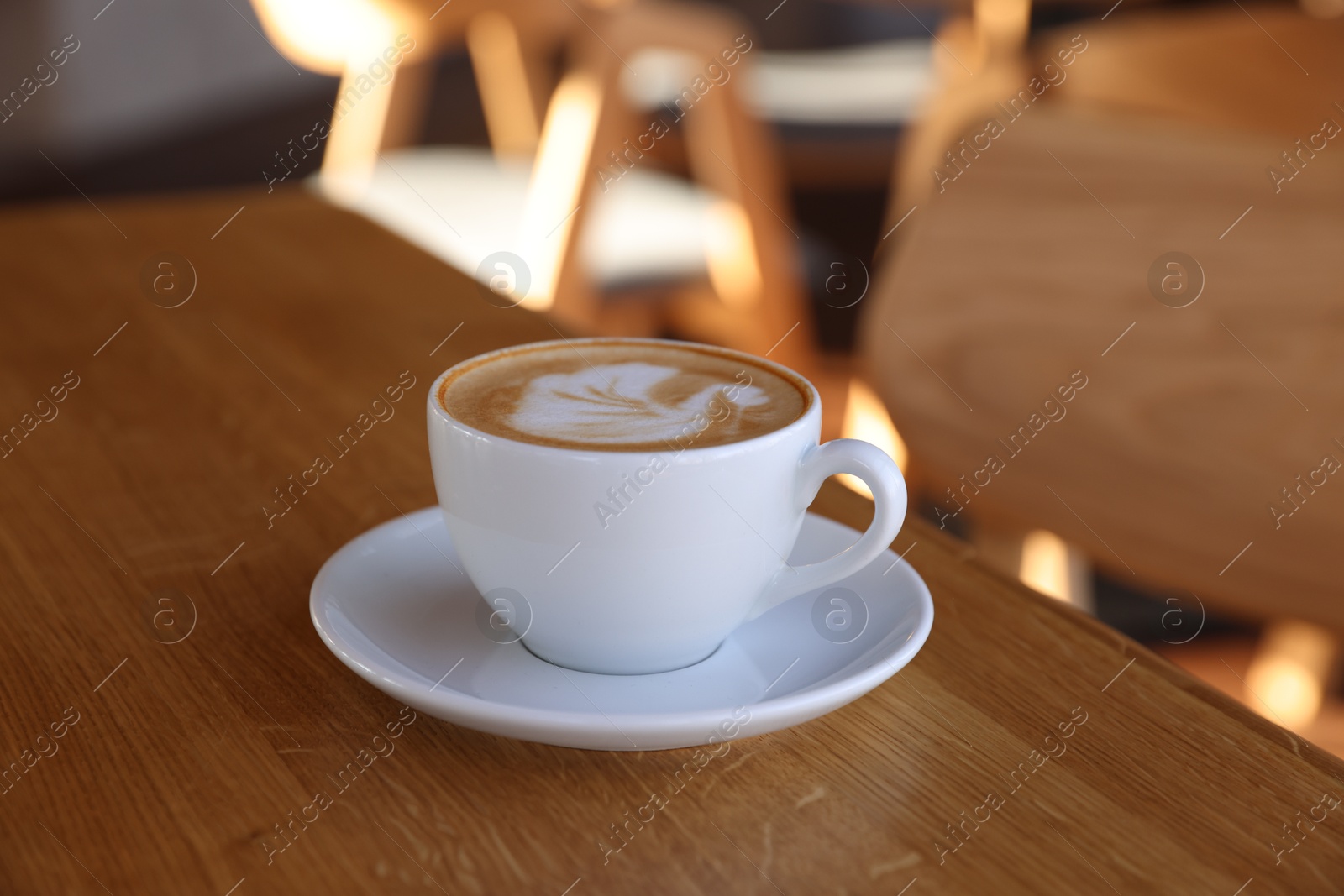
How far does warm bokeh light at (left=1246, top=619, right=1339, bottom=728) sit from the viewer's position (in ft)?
3.57

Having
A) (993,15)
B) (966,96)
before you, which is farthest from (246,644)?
(993,15)

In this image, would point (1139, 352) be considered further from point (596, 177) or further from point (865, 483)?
point (596, 177)

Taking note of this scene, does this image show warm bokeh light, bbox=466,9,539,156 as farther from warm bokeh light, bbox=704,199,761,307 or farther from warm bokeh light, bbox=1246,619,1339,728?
warm bokeh light, bbox=1246,619,1339,728

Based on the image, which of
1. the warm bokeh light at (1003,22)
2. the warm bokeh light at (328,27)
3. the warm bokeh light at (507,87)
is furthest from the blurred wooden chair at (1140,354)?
the warm bokeh light at (507,87)

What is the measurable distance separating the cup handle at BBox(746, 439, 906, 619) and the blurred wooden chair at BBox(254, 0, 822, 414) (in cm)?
98

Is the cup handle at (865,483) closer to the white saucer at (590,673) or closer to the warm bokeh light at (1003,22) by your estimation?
the white saucer at (590,673)

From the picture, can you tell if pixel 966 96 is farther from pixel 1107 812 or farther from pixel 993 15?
pixel 1107 812

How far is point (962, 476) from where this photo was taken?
37.6 inches

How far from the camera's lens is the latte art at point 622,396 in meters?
0.37

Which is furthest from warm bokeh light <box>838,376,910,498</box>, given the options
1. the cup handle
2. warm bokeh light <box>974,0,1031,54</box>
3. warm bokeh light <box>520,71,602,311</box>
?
the cup handle

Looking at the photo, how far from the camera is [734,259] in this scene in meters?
1.59

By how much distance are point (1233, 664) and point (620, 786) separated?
1.23 metres

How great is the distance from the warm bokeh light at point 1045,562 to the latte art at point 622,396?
2.18 feet

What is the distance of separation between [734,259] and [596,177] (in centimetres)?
21
